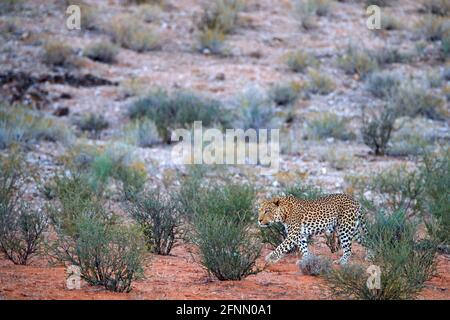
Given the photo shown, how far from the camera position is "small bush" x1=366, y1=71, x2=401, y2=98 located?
2183cm

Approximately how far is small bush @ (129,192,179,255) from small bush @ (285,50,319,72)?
40.4ft

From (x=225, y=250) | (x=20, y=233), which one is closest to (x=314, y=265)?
(x=225, y=250)

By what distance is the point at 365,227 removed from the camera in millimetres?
10742

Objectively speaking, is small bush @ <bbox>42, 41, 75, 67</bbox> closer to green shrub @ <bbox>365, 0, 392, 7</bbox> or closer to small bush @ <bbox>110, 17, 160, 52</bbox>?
small bush @ <bbox>110, 17, 160, 52</bbox>

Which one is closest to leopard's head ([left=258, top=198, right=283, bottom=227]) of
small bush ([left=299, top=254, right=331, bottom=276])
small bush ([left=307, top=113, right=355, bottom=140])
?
small bush ([left=299, top=254, right=331, bottom=276])

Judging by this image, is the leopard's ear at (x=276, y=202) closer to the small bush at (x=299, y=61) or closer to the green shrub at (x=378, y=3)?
the small bush at (x=299, y=61)

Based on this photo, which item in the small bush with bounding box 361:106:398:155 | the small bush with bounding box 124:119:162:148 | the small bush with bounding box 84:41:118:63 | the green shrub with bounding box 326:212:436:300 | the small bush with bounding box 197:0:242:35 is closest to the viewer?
the green shrub with bounding box 326:212:436:300

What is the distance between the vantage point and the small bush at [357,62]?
23109mm

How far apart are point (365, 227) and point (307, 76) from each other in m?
12.7

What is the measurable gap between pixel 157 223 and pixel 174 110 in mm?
9158

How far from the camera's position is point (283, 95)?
2130 centimetres

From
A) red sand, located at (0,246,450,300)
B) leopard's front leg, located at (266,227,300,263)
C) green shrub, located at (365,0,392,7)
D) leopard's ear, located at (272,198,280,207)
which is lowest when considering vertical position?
red sand, located at (0,246,450,300)

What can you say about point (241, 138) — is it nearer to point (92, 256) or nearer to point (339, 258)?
point (339, 258)
